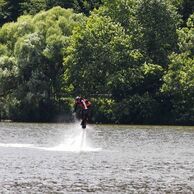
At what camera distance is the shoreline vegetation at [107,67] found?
255 ft

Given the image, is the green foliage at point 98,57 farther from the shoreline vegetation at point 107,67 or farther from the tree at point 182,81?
the tree at point 182,81

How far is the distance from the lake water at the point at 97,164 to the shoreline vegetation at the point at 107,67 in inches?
965

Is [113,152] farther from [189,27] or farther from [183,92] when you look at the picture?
[189,27]

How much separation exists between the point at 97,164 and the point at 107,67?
45.8m

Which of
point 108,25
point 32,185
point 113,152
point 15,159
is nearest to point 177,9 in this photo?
point 108,25

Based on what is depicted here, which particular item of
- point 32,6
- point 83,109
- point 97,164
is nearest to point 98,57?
point 32,6

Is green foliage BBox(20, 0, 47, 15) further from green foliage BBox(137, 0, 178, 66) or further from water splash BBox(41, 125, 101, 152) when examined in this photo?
water splash BBox(41, 125, 101, 152)

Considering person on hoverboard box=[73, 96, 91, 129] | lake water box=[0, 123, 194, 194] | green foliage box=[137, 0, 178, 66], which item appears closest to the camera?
lake water box=[0, 123, 194, 194]

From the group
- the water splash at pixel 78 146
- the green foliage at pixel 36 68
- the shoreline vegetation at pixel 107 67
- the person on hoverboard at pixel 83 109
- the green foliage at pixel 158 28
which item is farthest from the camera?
the green foliage at pixel 158 28

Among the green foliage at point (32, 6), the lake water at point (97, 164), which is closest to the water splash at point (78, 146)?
the lake water at point (97, 164)

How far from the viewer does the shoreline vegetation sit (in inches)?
3056

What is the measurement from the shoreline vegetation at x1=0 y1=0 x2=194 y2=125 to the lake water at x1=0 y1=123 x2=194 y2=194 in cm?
2451

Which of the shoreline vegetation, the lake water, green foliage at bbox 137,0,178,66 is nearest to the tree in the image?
the shoreline vegetation

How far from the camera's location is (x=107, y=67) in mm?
79438
